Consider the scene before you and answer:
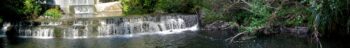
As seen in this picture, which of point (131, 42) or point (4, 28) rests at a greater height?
point (4, 28)

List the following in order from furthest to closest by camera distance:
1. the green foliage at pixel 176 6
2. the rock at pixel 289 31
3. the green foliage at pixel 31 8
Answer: the green foliage at pixel 176 6, the green foliage at pixel 31 8, the rock at pixel 289 31

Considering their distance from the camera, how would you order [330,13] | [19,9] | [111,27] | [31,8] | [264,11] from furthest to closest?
[31,8], [19,9], [111,27], [264,11], [330,13]

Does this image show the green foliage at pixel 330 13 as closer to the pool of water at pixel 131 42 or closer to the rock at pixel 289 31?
the pool of water at pixel 131 42

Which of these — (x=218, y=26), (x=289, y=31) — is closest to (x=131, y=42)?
(x=218, y=26)

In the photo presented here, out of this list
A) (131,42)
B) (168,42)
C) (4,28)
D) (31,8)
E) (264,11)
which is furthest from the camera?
(31,8)

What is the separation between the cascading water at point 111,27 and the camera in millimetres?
22438

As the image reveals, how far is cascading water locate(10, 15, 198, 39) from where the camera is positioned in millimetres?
22438

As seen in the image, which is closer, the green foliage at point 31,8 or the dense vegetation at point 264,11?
the dense vegetation at point 264,11

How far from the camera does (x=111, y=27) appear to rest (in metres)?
23.0

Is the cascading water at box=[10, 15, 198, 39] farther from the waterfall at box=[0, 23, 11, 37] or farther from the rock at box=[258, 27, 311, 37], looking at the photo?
the rock at box=[258, 27, 311, 37]

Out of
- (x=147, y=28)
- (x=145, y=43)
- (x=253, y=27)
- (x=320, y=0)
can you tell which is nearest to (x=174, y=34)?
(x=147, y=28)

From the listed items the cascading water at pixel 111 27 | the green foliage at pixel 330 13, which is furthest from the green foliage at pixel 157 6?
→ the green foliage at pixel 330 13

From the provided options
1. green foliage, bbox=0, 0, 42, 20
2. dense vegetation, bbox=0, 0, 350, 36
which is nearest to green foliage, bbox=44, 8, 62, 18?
dense vegetation, bbox=0, 0, 350, 36

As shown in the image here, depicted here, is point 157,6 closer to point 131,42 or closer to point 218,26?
point 218,26
